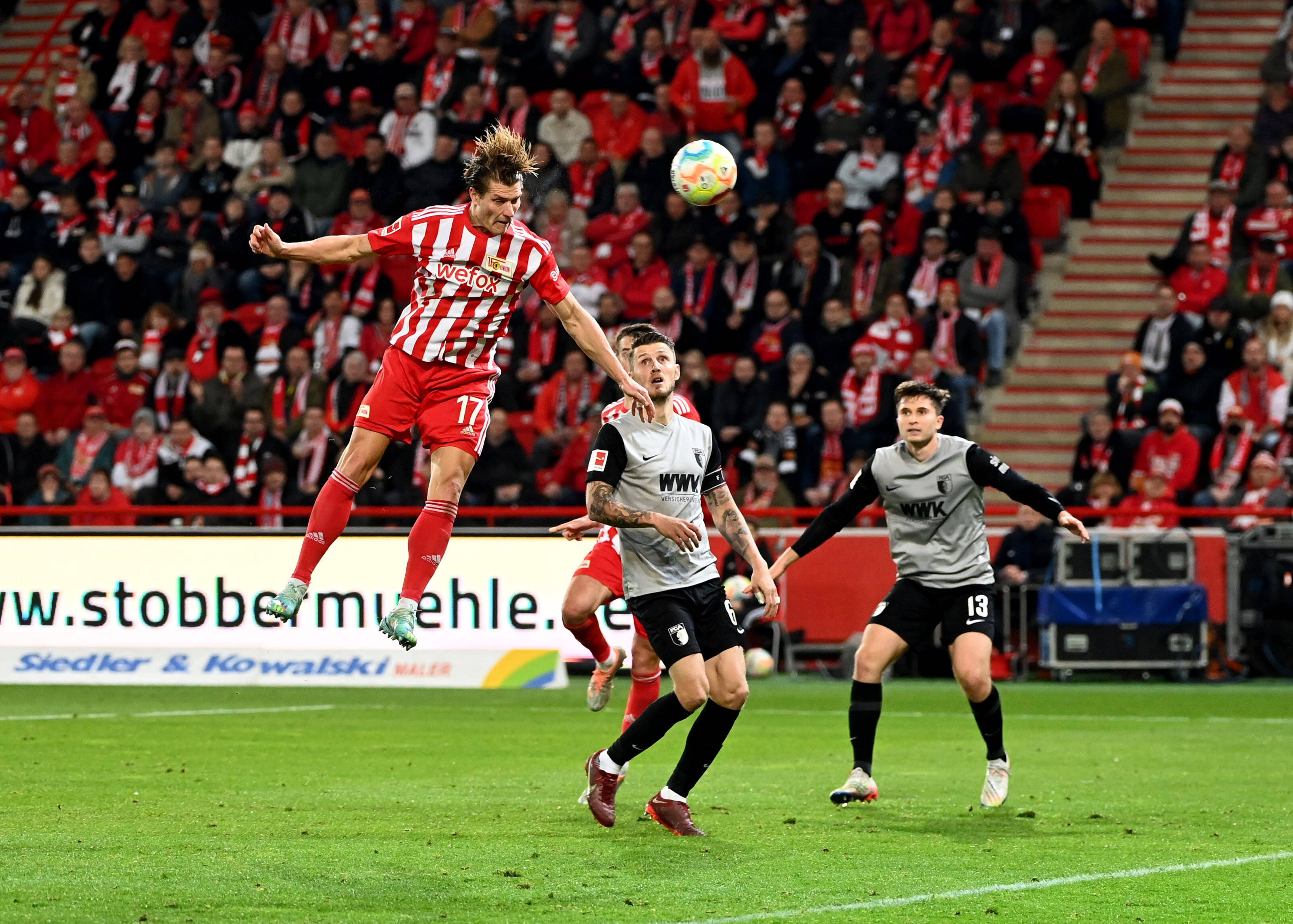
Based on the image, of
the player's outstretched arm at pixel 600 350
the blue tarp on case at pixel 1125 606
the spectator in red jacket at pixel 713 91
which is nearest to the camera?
the player's outstretched arm at pixel 600 350

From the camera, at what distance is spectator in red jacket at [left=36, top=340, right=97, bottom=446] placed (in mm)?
20844

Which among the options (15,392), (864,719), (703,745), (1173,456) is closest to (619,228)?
(1173,456)

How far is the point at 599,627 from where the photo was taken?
1022 cm

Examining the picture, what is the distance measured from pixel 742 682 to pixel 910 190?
45.3 ft

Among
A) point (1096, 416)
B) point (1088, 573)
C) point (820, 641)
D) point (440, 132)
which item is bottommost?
point (820, 641)

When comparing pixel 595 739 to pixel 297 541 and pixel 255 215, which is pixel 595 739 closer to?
pixel 297 541

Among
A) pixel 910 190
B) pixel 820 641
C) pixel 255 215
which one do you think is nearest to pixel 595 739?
pixel 820 641

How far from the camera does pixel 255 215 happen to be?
22625mm

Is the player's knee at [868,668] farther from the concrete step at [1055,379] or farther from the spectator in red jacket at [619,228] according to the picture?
the spectator in red jacket at [619,228]

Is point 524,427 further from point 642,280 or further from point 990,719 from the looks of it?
point 990,719

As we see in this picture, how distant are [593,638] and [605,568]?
0.38 meters

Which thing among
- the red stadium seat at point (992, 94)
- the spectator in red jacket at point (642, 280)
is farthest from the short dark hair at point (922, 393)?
the red stadium seat at point (992, 94)

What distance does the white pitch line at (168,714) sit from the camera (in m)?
13.2

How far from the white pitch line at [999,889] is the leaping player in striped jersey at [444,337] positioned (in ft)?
8.51
